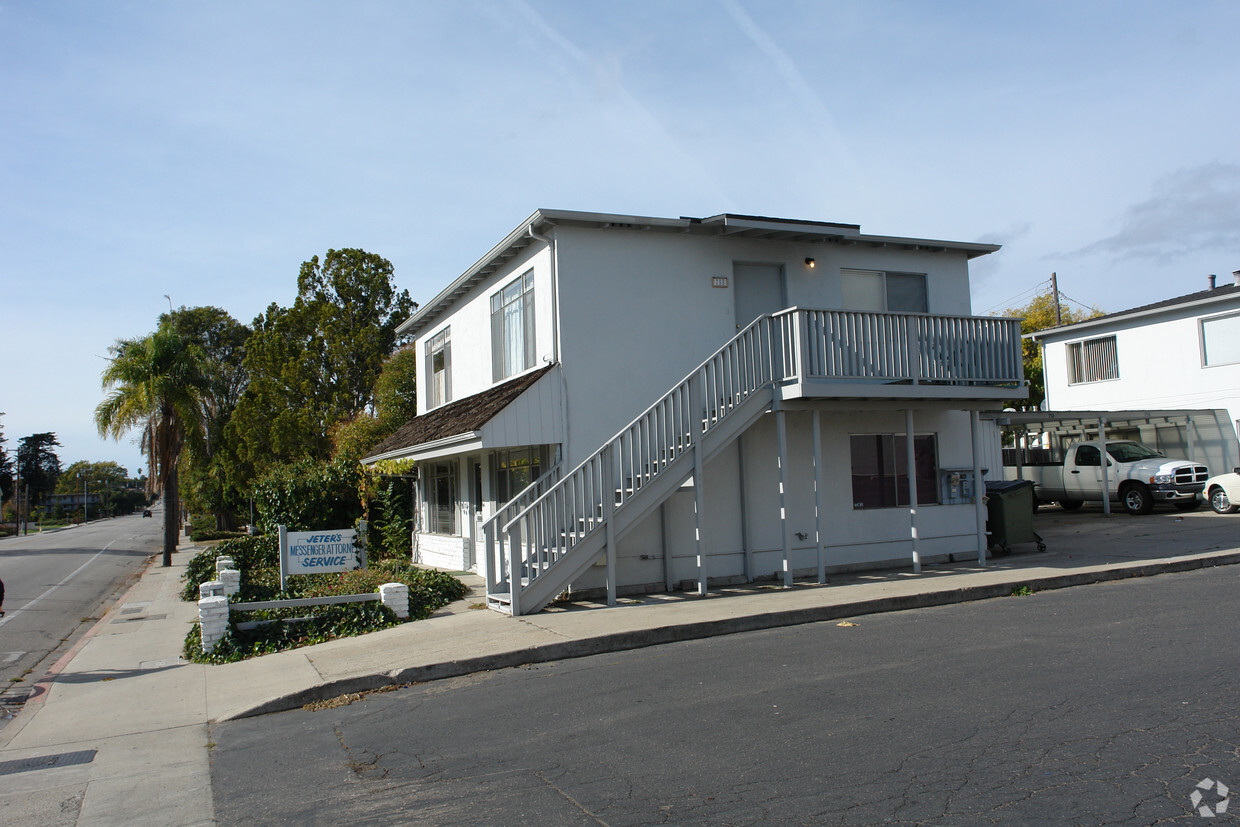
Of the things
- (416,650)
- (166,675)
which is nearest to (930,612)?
(416,650)

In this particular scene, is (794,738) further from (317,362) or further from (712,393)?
(317,362)

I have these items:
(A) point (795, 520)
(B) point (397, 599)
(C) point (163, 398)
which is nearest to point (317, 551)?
(B) point (397, 599)

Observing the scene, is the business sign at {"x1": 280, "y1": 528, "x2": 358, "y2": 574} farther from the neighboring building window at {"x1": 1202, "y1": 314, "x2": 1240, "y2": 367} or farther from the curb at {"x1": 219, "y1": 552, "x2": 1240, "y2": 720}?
the neighboring building window at {"x1": 1202, "y1": 314, "x2": 1240, "y2": 367}

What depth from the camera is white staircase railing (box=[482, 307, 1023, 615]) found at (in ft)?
38.0

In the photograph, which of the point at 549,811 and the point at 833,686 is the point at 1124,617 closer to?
the point at 833,686

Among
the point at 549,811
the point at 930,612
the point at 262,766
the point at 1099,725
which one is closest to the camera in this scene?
the point at 549,811

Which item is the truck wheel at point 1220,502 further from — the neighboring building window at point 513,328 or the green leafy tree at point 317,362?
the green leafy tree at point 317,362

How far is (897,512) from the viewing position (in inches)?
586

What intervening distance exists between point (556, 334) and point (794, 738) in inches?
333

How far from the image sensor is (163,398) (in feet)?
87.9

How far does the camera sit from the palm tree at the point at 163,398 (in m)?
26.6

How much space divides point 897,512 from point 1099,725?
9.22 m

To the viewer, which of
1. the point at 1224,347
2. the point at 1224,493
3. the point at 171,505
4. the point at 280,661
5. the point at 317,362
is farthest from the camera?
the point at 317,362

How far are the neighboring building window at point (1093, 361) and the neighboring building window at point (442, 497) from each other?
70.1ft
